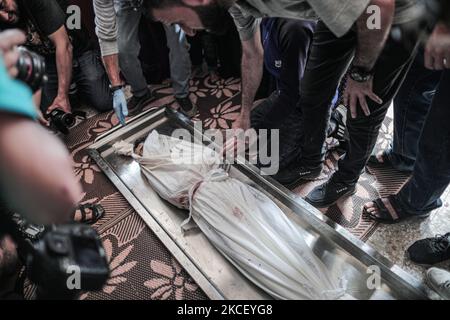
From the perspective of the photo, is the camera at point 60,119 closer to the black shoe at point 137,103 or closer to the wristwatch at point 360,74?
the black shoe at point 137,103

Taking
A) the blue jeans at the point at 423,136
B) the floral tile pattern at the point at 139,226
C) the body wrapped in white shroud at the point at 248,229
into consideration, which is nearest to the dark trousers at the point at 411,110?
the blue jeans at the point at 423,136

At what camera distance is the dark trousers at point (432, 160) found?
1.02 meters

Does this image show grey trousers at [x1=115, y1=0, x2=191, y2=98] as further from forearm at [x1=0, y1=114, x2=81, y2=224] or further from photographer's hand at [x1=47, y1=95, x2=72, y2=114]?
forearm at [x1=0, y1=114, x2=81, y2=224]

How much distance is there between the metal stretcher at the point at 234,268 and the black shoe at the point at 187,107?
0.50m

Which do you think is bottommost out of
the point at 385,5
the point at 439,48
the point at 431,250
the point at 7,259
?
the point at 431,250

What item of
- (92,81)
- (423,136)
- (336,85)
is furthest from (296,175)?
(92,81)

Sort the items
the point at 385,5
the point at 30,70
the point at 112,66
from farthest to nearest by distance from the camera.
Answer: the point at 112,66
the point at 385,5
the point at 30,70

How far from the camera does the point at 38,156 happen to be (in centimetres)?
49

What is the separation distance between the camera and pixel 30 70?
0.59m

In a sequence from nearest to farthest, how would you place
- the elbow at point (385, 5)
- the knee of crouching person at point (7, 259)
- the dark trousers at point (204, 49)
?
the elbow at point (385, 5)
the knee of crouching person at point (7, 259)
the dark trousers at point (204, 49)

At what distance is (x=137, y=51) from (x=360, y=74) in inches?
51.6

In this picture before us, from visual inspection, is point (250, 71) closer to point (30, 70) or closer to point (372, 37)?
point (372, 37)

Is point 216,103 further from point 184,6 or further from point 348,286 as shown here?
point 348,286
